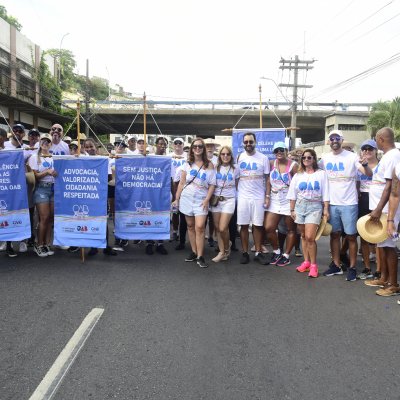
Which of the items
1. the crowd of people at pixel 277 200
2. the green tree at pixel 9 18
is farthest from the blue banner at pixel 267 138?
the green tree at pixel 9 18

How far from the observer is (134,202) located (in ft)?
22.5

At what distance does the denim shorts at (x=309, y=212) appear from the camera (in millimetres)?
5781

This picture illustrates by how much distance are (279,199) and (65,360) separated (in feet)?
13.7

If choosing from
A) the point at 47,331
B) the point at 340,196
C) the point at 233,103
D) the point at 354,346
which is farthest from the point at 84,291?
the point at 233,103

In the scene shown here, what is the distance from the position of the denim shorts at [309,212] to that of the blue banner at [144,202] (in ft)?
7.46

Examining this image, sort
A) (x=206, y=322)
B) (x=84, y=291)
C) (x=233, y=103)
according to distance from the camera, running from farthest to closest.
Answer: (x=233, y=103), (x=84, y=291), (x=206, y=322)

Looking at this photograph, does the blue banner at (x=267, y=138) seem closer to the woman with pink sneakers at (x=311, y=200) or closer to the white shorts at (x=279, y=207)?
the white shorts at (x=279, y=207)

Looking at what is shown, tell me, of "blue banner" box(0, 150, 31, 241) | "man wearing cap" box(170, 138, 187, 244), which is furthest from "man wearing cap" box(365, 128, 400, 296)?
"blue banner" box(0, 150, 31, 241)

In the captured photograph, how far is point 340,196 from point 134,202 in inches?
132

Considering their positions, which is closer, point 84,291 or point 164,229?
point 84,291

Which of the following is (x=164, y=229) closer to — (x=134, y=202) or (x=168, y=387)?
(x=134, y=202)

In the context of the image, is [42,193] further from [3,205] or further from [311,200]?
[311,200]

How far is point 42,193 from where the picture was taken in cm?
667

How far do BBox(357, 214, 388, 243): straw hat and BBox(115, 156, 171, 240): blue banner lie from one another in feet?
10.4
